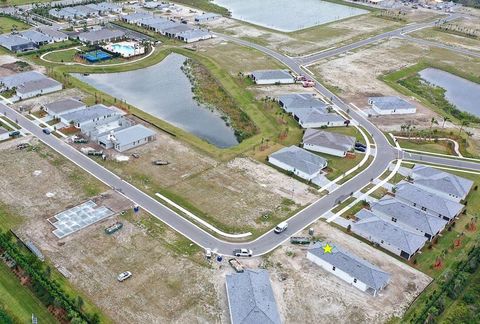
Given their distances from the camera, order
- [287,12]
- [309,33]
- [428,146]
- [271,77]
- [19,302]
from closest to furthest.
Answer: [19,302] → [428,146] → [271,77] → [309,33] → [287,12]

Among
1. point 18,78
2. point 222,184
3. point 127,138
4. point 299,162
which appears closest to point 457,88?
point 299,162

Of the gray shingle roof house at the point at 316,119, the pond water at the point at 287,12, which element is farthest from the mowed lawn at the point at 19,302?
the pond water at the point at 287,12

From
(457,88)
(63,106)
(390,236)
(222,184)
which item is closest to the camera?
(390,236)

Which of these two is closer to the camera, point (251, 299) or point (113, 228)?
point (251, 299)

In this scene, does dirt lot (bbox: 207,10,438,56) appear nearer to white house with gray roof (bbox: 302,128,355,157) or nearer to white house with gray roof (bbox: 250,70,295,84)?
white house with gray roof (bbox: 250,70,295,84)

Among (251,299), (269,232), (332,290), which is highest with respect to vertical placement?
(251,299)

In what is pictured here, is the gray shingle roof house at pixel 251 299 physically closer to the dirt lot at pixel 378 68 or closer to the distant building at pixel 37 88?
the dirt lot at pixel 378 68

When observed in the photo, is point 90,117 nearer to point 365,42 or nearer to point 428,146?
point 428,146

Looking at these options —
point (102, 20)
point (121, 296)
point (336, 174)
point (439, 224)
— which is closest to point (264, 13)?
point (102, 20)
